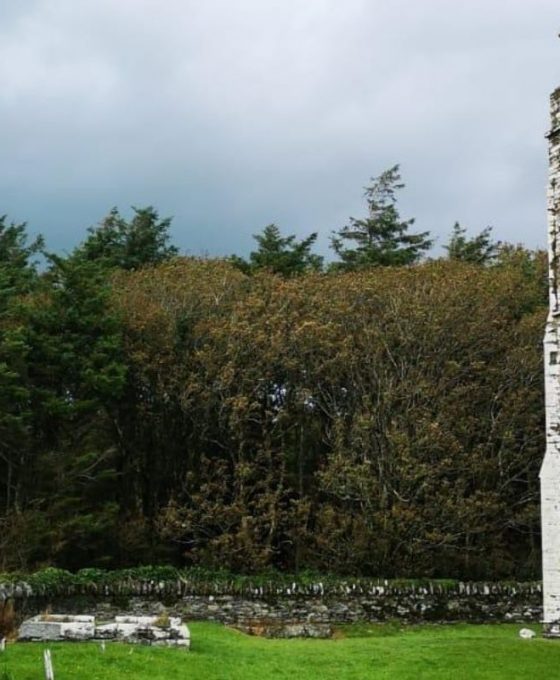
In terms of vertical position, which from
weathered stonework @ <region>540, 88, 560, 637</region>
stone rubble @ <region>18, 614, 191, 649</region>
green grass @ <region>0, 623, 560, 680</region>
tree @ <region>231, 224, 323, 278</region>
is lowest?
green grass @ <region>0, 623, 560, 680</region>

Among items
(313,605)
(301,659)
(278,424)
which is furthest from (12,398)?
(301,659)

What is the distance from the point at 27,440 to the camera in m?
28.8

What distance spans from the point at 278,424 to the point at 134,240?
754 inches

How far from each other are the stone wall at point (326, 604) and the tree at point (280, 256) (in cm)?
1999

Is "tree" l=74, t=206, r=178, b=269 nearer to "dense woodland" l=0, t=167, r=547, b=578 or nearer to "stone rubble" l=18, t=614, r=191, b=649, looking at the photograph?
"dense woodland" l=0, t=167, r=547, b=578

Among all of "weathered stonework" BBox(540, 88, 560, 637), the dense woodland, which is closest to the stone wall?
the dense woodland

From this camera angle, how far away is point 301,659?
17.0 metres

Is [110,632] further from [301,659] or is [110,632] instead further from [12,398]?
[12,398]

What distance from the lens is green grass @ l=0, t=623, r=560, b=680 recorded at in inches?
584

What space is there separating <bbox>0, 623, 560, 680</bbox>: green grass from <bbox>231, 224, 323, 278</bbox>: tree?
2460 cm

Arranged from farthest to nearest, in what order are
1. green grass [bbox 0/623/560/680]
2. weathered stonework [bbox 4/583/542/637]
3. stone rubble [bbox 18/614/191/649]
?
weathered stonework [bbox 4/583/542/637]
stone rubble [bbox 18/614/191/649]
green grass [bbox 0/623/560/680]

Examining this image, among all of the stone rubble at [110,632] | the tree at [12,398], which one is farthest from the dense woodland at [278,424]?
the stone rubble at [110,632]

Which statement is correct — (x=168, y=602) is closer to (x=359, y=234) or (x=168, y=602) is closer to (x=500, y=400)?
(x=500, y=400)

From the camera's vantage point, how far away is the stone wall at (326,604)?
23.5 meters
